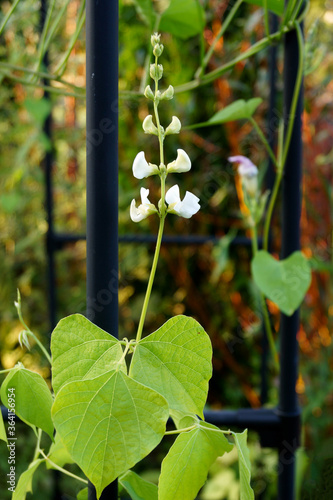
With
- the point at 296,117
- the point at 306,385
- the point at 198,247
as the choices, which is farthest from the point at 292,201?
the point at 198,247

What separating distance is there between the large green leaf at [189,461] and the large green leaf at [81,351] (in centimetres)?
6

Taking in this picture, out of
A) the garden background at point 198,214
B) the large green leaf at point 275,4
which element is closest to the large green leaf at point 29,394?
the large green leaf at point 275,4

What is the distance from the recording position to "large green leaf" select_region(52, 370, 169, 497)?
0.26 metres

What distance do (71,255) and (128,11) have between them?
0.65 meters

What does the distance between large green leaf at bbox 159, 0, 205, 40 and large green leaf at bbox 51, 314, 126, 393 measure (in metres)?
0.37

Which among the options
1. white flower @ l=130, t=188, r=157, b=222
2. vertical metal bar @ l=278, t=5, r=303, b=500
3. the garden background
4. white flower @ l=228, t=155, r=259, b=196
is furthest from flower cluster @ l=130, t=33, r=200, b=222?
the garden background

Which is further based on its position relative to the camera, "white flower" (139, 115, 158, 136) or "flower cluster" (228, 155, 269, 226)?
"flower cluster" (228, 155, 269, 226)

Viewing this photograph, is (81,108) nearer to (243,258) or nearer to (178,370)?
(243,258)

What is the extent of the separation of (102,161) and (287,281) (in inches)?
10.6

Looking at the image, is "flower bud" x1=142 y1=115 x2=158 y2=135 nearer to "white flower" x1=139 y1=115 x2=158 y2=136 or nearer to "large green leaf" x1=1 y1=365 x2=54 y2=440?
"white flower" x1=139 y1=115 x2=158 y2=136

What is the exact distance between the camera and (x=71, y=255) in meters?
1.48

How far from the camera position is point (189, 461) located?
11.3 inches

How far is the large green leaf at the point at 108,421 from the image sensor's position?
0.26m

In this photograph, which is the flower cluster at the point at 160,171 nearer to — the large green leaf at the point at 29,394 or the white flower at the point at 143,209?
the white flower at the point at 143,209
